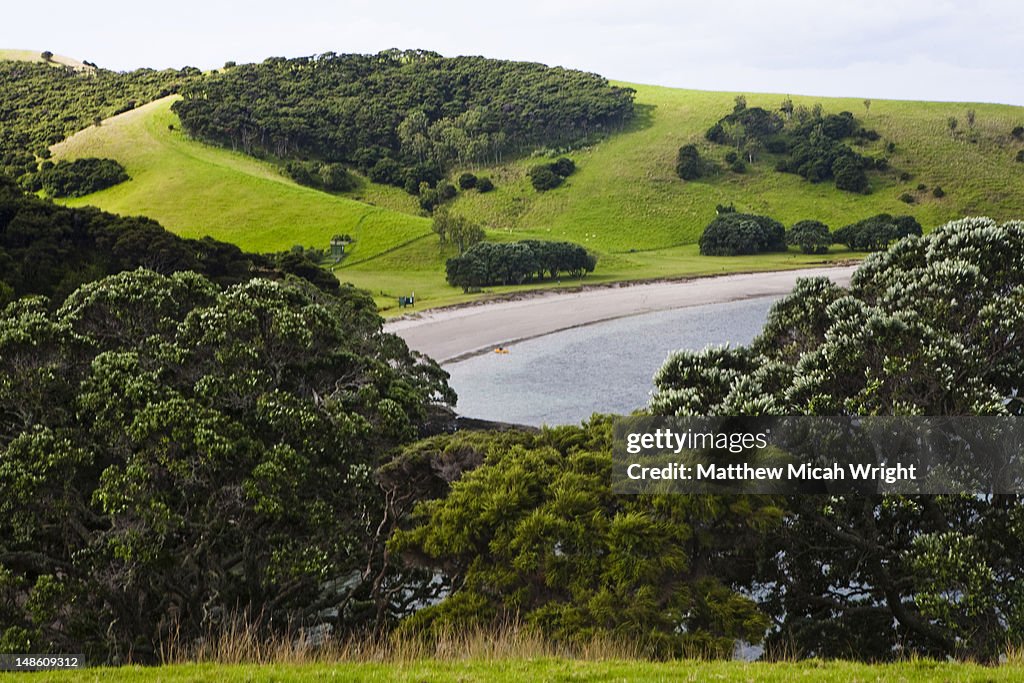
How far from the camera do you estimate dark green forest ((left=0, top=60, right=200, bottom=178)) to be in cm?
14650

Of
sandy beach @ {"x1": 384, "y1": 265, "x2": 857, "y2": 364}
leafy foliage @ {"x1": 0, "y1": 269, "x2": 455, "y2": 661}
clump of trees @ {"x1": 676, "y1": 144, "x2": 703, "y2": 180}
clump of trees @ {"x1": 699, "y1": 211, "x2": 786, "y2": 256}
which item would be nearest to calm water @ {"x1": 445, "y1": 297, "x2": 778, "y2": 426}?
sandy beach @ {"x1": 384, "y1": 265, "x2": 857, "y2": 364}

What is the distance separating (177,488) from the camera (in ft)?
50.3

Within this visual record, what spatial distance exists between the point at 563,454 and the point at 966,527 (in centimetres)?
767

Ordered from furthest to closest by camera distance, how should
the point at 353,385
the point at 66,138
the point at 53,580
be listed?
the point at 66,138 < the point at 353,385 < the point at 53,580

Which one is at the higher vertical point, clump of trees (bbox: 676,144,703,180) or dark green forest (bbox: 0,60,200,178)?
dark green forest (bbox: 0,60,200,178)

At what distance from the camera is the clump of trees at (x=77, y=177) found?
12712cm

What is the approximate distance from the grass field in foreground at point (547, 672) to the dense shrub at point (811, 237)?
105 meters

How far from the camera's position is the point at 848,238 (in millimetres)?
107125

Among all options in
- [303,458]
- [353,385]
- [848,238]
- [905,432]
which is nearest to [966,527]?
[905,432]

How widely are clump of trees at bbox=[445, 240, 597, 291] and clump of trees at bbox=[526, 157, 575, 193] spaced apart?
153 feet

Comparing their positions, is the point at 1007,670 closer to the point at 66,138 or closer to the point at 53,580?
the point at 53,580

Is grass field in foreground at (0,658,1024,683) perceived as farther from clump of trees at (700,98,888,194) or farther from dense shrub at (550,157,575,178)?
dense shrub at (550,157,575,178)

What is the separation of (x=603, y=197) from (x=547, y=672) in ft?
418

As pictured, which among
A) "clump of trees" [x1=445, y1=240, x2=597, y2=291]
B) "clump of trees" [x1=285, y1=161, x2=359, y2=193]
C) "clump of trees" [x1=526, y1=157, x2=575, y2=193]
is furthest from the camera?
"clump of trees" [x1=285, y1=161, x2=359, y2=193]
